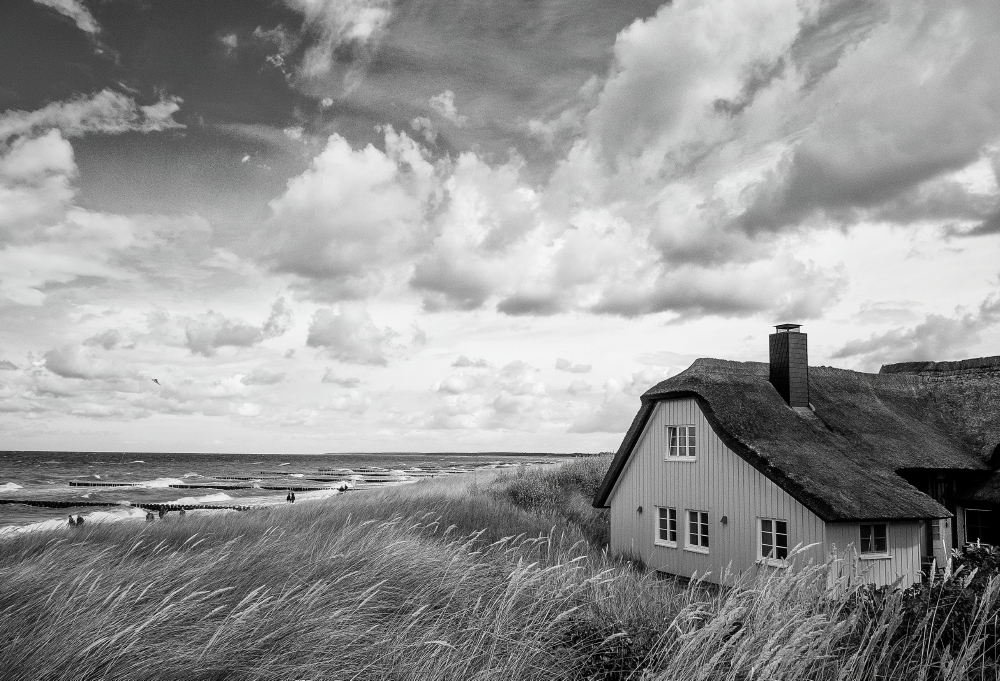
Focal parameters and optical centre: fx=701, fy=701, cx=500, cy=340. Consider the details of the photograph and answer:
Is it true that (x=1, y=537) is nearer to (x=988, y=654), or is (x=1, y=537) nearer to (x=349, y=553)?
(x=349, y=553)

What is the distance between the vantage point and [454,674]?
4230mm

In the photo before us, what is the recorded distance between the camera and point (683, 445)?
20375 millimetres

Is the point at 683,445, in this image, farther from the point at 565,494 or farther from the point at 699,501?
the point at 565,494

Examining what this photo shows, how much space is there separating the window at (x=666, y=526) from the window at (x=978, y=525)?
8.11 meters

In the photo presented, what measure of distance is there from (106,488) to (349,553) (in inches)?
2510

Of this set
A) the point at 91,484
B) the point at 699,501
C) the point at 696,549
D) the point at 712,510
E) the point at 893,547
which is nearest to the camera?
the point at 893,547

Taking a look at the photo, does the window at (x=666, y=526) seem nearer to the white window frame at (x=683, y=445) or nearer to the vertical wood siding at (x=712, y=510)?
the vertical wood siding at (x=712, y=510)

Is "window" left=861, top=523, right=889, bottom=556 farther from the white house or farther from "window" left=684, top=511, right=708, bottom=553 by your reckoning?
"window" left=684, top=511, right=708, bottom=553

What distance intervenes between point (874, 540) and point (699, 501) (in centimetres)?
439

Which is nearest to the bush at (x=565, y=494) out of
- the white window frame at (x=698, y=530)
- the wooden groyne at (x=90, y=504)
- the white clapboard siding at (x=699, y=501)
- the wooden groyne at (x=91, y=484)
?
the white clapboard siding at (x=699, y=501)

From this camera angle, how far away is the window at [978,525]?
19469 millimetres

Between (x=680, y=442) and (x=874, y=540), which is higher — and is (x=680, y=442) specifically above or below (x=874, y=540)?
above

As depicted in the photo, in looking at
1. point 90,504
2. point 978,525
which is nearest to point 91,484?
point 90,504

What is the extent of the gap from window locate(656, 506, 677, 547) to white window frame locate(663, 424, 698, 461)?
5.11 feet
